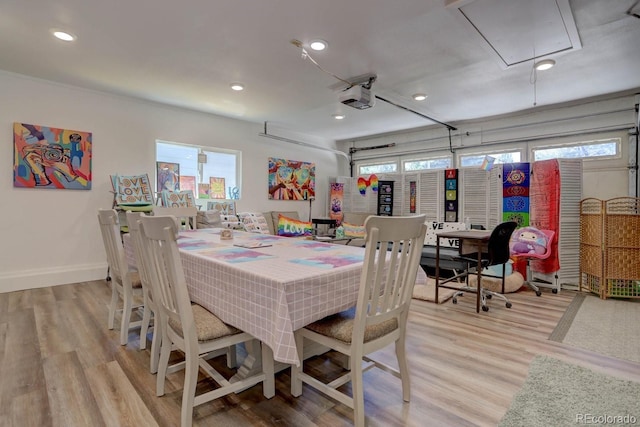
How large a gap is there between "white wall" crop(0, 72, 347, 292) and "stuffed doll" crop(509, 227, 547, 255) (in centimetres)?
494

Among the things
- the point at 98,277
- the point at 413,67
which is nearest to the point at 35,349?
the point at 98,277

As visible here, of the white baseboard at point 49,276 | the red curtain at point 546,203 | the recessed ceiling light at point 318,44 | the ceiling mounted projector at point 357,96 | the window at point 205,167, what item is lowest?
the white baseboard at point 49,276

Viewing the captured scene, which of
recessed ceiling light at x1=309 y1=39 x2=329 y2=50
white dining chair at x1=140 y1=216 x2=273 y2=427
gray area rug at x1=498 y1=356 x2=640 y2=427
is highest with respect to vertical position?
recessed ceiling light at x1=309 y1=39 x2=329 y2=50

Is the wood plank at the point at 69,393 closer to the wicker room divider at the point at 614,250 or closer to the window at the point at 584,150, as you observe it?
the wicker room divider at the point at 614,250

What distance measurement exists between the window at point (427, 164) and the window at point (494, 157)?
298mm

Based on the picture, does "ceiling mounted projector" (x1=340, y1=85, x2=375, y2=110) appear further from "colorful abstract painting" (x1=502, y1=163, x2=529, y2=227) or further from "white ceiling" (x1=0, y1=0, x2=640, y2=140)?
"colorful abstract painting" (x1=502, y1=163, x2=529, y2=227)

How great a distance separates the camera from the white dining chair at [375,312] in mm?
1334

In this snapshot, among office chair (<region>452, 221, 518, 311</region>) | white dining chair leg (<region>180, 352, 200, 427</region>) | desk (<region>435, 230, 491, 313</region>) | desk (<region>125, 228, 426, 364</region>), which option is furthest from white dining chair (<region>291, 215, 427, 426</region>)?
office chair (<region>452, 221, 518, 311</region>)

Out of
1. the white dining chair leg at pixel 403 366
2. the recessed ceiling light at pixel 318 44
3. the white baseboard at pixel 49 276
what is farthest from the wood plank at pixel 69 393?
the recessed ceiling light at pixel 318 44

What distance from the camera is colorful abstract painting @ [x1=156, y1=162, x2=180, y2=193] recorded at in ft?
16.3

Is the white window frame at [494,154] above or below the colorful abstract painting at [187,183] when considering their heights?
above

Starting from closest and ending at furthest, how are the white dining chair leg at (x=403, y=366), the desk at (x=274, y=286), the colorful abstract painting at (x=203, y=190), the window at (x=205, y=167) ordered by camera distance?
1. the desk at (x=274, y=286)
2. the white dining chair leg at (x=403, y=366)
3. the window at (x=205, y=167)
4. the colorful abstract painting at (x=203, y=190)

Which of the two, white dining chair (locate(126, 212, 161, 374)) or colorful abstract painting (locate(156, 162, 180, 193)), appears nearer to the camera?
white dining chair (locate(126, 212, 161, 374))

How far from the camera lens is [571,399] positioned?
1.71 meters
